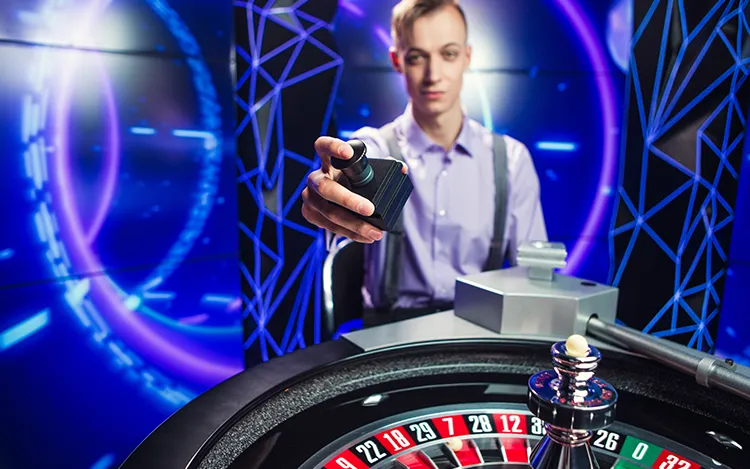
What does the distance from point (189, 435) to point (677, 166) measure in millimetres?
2623

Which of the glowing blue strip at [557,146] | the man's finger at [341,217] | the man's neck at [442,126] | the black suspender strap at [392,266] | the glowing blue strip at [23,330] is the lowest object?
the glowing blue strip at [23,330]

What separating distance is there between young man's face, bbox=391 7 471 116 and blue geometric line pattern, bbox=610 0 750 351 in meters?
1.03

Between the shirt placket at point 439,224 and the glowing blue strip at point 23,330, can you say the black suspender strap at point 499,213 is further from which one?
the glowing blue strip at point 23,330

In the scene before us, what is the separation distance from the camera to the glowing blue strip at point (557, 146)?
2.71m

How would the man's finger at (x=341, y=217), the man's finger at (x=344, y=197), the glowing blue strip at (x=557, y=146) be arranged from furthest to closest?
the glowing blue strip at (x=557, y=146) → the man's finger at (x=341, y=217) → the man's finger at (x=344, y=197)

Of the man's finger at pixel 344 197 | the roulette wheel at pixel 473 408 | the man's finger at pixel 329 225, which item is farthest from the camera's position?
the man's finger at pixel 329 225

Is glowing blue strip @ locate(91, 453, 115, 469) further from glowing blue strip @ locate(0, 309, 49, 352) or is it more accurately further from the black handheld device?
the black handheld device

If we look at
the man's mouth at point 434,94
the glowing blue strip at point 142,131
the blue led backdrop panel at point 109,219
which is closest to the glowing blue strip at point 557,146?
the man's mouth at point 434,94

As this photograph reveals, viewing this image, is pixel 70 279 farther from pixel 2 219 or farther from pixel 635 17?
pixel 635 17

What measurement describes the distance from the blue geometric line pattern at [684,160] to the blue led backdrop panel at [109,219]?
202cm

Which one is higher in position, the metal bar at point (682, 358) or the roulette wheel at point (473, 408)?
the metal bar at point (682, 358)

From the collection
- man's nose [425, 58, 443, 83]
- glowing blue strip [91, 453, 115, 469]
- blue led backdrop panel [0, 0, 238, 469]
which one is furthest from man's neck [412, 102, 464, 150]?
glowing blue strip [91, 453, 115, 469]

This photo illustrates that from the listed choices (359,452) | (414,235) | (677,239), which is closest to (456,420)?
(359,452)

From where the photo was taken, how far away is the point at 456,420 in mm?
780
